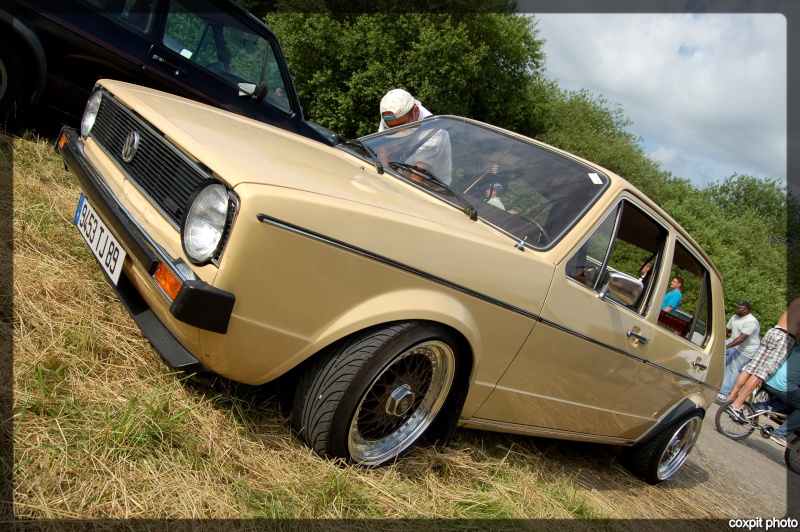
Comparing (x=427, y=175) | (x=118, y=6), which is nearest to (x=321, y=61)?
(x=118, y=6)

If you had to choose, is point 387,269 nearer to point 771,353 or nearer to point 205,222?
point 205,222

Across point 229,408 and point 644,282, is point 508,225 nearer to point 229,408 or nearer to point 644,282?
point 644,282

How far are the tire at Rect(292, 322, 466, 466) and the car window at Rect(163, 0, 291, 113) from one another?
4037mm

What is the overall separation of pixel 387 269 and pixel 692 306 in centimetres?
335

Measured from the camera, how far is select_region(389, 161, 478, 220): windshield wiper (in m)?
3.07

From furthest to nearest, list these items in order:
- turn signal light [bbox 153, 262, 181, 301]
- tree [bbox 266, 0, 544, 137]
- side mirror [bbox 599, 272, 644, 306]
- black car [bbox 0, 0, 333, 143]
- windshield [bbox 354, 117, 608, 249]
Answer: tree [bbox 266, 0, 544, 137]
black car [bbox 0, 0, 333, 143]
side mirror [bbox 599, 272, 644, 306]
windshield [bbox 354, 117, 608, 249]
turn signal light [bbox 153, 262, 181, 301]

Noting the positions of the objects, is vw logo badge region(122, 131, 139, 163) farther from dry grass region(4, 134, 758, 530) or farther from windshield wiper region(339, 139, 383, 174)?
windshield wiper region(339, 139, 383, 174)

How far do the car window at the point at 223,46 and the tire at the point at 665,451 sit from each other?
4.49 m

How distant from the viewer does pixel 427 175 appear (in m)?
3.41

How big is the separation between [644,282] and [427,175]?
5.21ft

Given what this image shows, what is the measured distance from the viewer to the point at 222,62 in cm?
570

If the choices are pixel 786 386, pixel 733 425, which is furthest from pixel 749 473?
pixel 786 386

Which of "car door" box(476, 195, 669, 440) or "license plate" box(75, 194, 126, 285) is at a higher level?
"car door" box(476, 195, 669, 440)

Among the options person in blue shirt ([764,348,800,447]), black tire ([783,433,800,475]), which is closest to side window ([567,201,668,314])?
black tire ([783,433,800,475])
